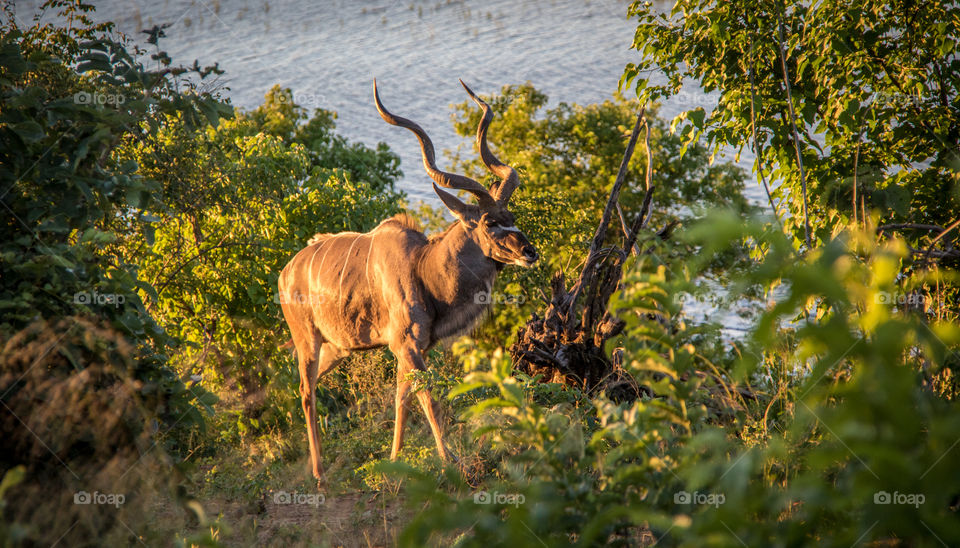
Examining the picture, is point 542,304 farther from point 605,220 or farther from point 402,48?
point 402,48

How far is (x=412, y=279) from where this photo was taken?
5.85 m

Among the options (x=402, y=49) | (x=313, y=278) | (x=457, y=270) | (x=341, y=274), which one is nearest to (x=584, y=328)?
(x=457, y=270)

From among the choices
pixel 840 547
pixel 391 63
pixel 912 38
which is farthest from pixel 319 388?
pixel 391 63

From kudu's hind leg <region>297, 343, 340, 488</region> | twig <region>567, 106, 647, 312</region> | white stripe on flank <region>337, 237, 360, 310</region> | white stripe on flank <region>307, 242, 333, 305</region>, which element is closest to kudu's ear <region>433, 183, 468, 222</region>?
white stripe on flank <region>337, 237, 360, 310</region>

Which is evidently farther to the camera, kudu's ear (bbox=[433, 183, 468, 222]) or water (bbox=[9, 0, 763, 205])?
water (bbox=[9, 0, 763, 205])

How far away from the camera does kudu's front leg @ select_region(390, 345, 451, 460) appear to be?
17.9 ft

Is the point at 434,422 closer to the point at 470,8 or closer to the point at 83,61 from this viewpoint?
the point at 83,61

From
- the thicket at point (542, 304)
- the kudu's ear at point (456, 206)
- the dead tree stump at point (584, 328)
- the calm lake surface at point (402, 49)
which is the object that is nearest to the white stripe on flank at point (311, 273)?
the thicket at point (542, 304)

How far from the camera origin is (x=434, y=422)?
18.1 feet

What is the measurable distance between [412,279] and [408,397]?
3.19 feet

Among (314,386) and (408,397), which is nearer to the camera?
(408,397)

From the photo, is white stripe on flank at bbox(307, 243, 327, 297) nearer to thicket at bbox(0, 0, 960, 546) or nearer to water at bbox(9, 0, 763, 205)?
thicket at bbox(0, 0, 960, 546)

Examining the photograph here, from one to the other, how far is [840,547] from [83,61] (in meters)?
4.74

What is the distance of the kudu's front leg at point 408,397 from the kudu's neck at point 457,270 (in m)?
0.51
